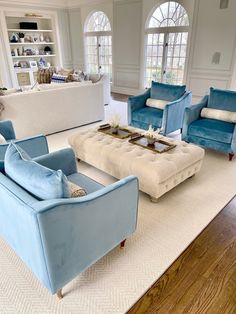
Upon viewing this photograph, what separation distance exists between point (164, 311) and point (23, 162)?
1.27 meters

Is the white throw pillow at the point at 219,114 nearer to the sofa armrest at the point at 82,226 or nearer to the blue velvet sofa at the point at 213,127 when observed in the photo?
the blue velvet sofa at the point at 213,127

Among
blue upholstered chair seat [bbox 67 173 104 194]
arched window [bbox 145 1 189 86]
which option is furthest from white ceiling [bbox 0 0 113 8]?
blue upholstered chair seat [bbox 67 173 104 194]

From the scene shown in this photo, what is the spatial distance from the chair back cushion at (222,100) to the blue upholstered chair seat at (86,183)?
2.40 m

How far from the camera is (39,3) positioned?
727 centimetres

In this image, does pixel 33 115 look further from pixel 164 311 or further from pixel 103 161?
pixel 164 311

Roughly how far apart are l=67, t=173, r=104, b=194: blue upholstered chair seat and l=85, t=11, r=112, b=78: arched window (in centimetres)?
659

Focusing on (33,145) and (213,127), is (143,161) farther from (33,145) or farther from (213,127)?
(213,127)

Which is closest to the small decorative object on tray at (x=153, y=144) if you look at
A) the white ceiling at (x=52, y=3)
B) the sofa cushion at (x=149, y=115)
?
the sofa cushion at (x=149, y=115)

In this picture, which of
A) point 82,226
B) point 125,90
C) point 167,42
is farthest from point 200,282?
point 125,90

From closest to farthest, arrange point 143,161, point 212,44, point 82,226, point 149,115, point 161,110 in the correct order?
point 82,226 → point 143,161 → point 149,115 → point 161,110 → point 212,44

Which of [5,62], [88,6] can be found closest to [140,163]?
[5,62]

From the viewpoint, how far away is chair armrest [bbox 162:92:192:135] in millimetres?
3516

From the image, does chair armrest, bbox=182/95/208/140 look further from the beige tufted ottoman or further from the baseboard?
the baseboard

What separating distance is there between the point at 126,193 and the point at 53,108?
2.87 metres
